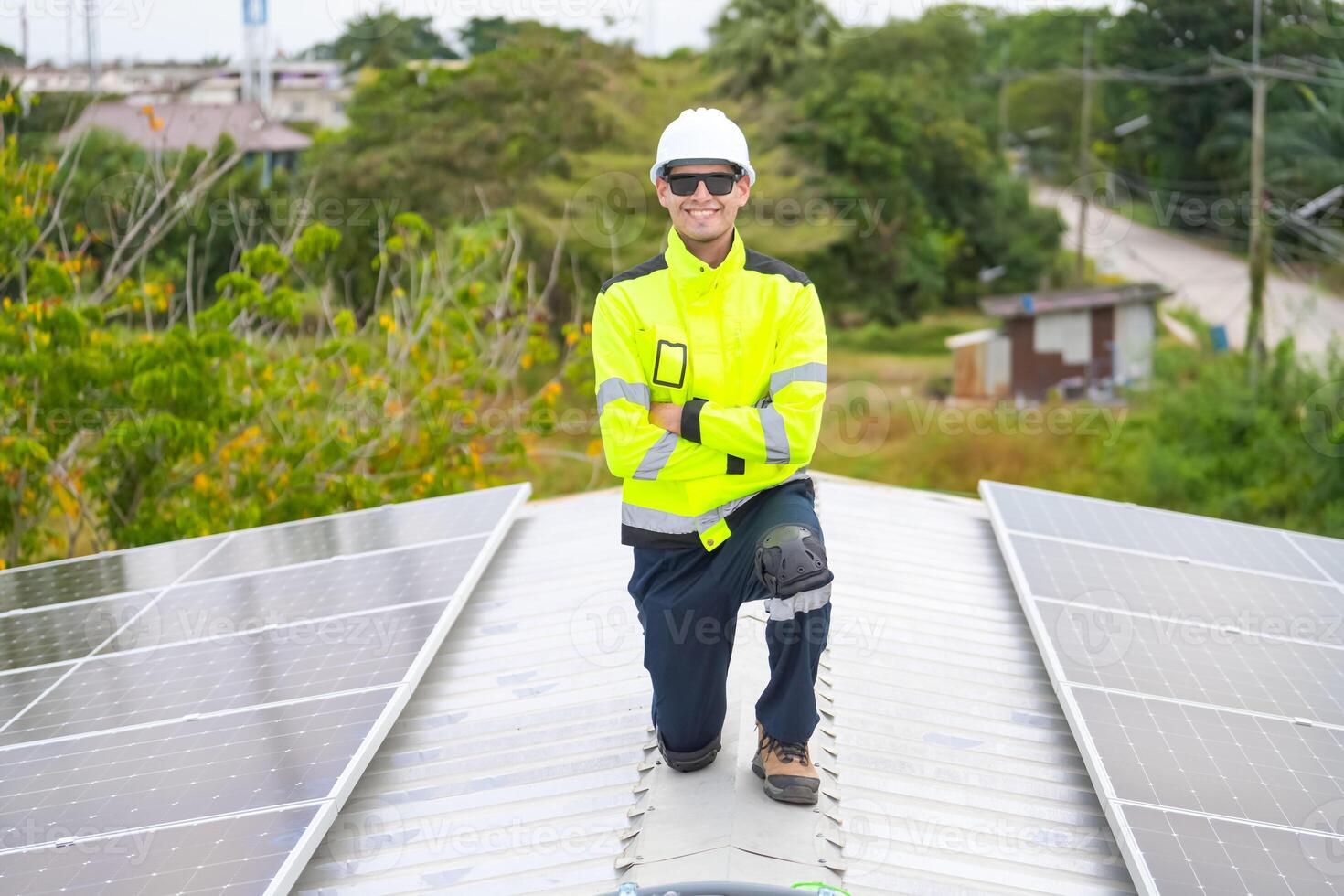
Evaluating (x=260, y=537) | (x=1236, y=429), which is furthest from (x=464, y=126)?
(x=260, y=537)

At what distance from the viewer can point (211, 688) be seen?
17.6 ft

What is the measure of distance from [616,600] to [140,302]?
403 inches

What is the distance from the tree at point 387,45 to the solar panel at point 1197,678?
131 feet

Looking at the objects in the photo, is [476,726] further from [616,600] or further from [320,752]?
[616,600]

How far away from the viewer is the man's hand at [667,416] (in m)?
4.20

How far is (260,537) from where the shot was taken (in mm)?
7809

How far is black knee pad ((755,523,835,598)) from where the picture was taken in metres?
4.02

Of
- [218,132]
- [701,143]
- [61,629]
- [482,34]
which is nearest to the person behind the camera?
[701,143]

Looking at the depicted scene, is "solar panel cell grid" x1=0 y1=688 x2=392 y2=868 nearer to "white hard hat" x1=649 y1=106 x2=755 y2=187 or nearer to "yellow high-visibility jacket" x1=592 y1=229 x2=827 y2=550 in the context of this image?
"yellow high-visibility jacket" x1=592 y1=229 x2=827 y2=550

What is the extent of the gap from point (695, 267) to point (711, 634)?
1237 mm

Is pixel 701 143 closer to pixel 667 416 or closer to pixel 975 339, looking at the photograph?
pixel 667 416

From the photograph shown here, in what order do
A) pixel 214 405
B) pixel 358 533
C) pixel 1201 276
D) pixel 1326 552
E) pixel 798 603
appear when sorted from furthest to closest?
1. pixel 1201 276
2. pixel 214 405
3. pixel 358 533
4. pixel 1326 552
5. pixel 798 603

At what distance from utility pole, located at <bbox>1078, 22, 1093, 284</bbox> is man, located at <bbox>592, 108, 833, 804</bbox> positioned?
33.7m

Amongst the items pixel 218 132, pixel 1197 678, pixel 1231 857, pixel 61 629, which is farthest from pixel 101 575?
pixel 218 132
